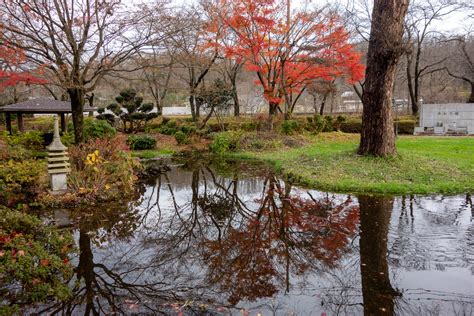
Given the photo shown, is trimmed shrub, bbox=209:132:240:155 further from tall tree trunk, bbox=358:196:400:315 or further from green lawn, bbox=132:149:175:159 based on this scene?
tall tree trunk, bbox=358:196:400:315

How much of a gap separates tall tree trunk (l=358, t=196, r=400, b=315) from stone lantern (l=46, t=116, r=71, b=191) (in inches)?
220

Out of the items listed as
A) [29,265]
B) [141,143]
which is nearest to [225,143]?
[141,143]

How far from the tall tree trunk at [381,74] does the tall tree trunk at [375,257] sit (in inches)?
107

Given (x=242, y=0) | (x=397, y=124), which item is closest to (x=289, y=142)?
(x=242, y=0)

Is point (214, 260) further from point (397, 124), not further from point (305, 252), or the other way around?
point (397, 124)

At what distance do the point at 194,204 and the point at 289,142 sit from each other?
8377mm

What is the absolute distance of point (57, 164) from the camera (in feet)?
21.5

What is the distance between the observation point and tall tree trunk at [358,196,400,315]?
303 centimetres

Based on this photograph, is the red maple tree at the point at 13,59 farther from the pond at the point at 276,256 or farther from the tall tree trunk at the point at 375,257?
the tall tree trunk at the point at 375,257

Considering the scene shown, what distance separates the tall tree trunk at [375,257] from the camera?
303 cm

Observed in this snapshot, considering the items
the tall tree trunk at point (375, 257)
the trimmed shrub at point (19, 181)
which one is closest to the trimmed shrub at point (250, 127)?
the tall tree trunk at point (375, 257)

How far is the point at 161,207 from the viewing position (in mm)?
6406

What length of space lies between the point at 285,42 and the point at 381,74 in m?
7.49

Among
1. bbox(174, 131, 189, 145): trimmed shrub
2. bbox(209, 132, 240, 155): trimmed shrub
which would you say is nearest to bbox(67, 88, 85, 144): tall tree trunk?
bbox(209, 132, 240, 155): trimmed shrub
